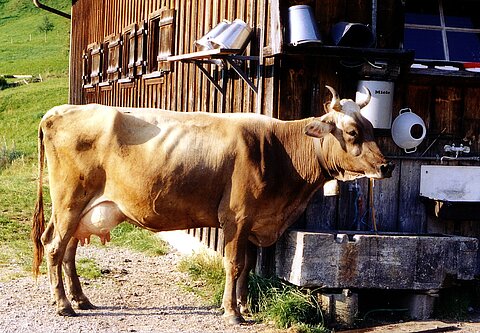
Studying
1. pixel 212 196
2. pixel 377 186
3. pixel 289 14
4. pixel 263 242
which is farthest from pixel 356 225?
pixel 289 14

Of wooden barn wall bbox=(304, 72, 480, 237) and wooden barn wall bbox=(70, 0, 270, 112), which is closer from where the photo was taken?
wooden barn wall bbox=(304, 72, 480, 237)

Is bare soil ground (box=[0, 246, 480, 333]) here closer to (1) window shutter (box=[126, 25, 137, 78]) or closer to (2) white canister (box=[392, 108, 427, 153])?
(2) white canister (box=[392, 108, 427, 153])

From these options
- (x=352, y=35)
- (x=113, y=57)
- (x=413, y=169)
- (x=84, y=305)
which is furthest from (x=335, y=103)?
(x=113, y=57)

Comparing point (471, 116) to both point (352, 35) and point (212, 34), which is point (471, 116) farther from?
point (212, 34)

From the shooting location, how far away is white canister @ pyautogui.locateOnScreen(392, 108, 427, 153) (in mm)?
8781

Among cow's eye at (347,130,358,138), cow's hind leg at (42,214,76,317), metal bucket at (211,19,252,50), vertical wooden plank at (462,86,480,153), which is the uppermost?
metal bucket at (211,19,252,50)

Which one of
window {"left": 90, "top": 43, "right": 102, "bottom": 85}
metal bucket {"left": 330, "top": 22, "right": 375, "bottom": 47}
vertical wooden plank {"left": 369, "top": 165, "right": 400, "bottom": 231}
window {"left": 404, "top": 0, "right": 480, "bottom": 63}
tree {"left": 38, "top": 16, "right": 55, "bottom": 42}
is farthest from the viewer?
tree {"left": 38, "top": 16, "right": 55, "bottom": 42}

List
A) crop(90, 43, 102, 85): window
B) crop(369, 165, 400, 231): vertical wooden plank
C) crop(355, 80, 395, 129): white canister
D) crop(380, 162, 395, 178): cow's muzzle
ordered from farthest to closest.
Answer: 1. crop(90, 43, 102, 85): window
2. crop(369, 165, 400, 231): vertical wooden plank
3. crop(355, 80, 395, 129): white canister
4. crop(380, 162, 395, 178): cow's muzzle

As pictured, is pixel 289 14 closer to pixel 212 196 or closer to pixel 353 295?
pixel 212 196

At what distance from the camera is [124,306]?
865cm

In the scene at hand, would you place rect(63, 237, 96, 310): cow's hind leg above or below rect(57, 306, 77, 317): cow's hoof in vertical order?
above

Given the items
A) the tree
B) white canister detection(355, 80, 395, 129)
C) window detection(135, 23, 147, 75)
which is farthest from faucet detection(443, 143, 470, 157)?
the tree

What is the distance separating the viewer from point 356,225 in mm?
8945

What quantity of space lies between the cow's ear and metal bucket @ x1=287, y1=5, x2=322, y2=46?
2.97 ft
